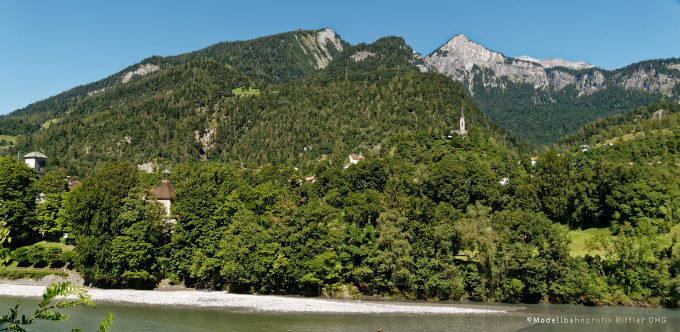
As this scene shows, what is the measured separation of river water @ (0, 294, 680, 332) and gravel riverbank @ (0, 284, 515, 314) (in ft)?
5.10

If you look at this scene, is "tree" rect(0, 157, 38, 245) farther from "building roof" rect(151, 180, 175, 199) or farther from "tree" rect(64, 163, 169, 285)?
"building roof" rect(151, 180, 175, 199)

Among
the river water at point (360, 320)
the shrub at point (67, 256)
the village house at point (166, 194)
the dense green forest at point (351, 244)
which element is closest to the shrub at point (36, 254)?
the shrub at point (67, 256)

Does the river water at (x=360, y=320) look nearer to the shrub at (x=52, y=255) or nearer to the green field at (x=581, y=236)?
the shrub at (x=52, y=255)

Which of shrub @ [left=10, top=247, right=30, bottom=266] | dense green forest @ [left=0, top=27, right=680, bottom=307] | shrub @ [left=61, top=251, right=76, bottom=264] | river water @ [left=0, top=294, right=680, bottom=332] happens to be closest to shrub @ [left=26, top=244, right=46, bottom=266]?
dense green forest @ [left=0, top=27, right=680, bottom=307]

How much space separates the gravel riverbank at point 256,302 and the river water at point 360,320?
1553 mm

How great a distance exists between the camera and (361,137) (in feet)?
572

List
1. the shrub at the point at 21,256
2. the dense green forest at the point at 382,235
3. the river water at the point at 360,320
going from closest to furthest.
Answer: the river water at the point at 360,320
the dense green forest at the point at 382,235
the shrub at the point at 21,256

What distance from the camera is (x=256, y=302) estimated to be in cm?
5259

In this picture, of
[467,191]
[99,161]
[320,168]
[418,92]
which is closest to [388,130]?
[418,92]

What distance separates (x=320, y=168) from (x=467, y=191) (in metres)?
44.0

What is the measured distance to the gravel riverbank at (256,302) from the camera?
163ft

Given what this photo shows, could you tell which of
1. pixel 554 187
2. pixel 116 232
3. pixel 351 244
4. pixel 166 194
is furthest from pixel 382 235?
pixel 554 187

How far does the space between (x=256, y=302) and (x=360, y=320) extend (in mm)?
12602

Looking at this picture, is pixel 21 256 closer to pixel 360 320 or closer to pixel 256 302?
pixel 256 302
